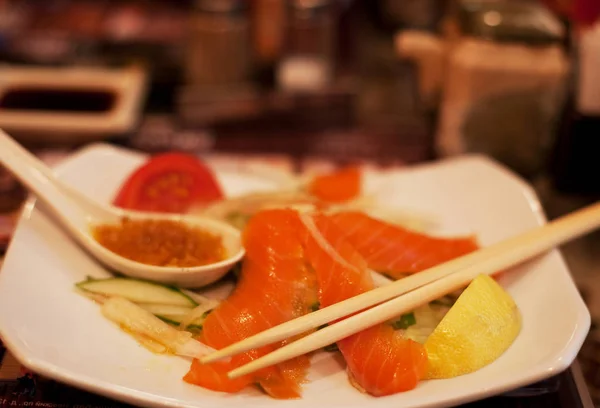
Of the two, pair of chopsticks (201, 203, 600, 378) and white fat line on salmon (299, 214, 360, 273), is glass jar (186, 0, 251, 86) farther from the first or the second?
pair of chopsticks (201, 203, 600, 378)

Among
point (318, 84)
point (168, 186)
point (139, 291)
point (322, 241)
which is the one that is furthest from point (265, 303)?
point (318, 84)

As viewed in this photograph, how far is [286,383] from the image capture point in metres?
1.17

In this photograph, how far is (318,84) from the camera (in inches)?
106

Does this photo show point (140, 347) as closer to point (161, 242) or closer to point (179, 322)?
point (179, 322)

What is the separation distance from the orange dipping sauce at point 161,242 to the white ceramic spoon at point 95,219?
0.02m

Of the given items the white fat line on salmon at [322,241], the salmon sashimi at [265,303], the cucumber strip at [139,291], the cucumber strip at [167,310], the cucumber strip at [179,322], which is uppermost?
the white fat line on salmon at [322,241]

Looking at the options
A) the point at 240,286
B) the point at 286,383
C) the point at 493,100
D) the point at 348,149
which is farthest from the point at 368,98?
the point at 286,383

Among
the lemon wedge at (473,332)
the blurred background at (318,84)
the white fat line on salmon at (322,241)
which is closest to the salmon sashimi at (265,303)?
the white fat line on salmon at (322,241)

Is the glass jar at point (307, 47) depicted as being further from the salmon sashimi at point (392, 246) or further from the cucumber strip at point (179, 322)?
the cucumber strip at point (179, 322)

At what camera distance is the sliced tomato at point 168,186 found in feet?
5.45

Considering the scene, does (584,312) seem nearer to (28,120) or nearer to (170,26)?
(28,120)

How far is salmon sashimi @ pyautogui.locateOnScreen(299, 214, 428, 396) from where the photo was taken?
45.3 inches

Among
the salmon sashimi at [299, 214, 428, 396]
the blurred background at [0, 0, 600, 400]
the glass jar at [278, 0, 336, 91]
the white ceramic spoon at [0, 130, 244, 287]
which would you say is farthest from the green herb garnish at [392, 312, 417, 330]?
the glass jar at [278, 0, 336, 91]

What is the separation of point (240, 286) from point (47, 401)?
1.46 ft
